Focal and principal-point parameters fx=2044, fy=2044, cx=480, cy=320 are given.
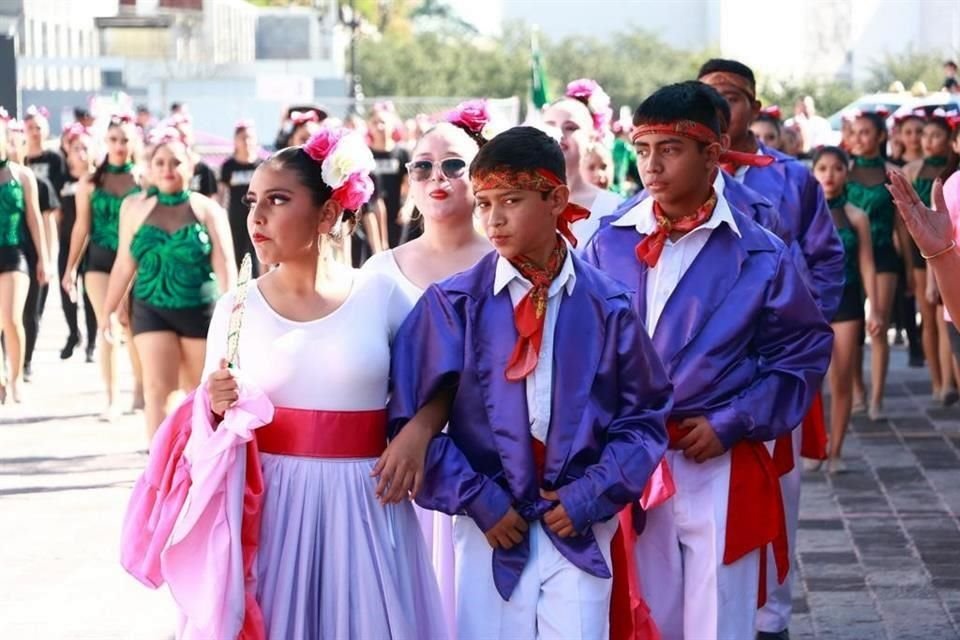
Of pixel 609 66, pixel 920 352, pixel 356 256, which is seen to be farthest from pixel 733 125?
pixel 609 66

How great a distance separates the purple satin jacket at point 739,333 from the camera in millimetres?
6000

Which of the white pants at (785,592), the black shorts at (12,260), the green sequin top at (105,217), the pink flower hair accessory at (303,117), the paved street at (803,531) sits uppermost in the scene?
the pink flower hair accessory at (303,117)

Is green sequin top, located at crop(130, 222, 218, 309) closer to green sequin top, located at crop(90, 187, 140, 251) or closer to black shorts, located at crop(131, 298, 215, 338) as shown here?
black shorts, located at crop(131, 298, 215, 338)

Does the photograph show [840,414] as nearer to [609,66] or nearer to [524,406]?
[524,406]

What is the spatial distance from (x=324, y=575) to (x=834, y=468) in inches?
271

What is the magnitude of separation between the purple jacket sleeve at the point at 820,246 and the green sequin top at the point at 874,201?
655 cm

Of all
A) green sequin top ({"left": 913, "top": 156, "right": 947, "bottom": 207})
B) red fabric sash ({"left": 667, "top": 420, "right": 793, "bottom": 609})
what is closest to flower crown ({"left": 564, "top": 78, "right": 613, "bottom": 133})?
red fabric sash ({"left": 667, "top": 420, "right": 793, "bottom": 609})

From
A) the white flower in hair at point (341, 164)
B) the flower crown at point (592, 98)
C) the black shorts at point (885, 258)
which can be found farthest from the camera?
the black shorts at point (885, 258)

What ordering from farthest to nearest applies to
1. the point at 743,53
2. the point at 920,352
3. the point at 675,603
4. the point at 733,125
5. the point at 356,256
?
1. the point at 743,53
2. the point at 356,256
3. the point at 920,352
4. the point at 733,125
5. the point at 675,603

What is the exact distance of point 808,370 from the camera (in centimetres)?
615

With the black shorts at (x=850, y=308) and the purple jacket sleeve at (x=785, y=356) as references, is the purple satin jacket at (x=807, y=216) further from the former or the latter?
the black shorts at (x=850, y=308)

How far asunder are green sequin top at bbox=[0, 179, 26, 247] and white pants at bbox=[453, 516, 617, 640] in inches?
403

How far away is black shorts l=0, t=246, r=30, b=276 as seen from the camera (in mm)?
14969

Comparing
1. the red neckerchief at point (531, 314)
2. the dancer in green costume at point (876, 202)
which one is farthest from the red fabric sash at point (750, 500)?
the dancer in green costume at point (876, 202)
